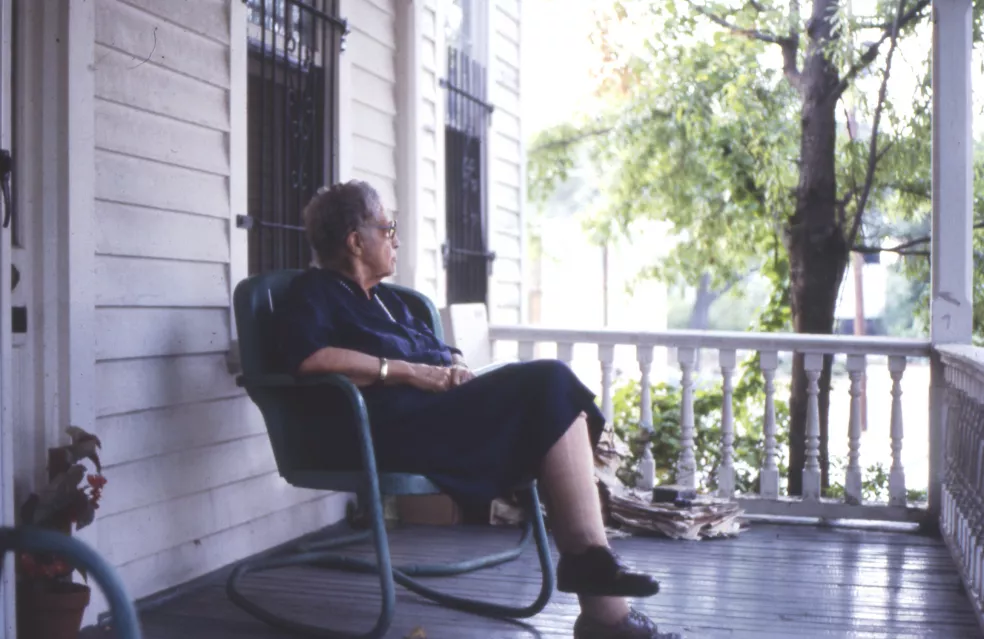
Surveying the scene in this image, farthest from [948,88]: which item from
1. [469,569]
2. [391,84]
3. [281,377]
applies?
[281,377]

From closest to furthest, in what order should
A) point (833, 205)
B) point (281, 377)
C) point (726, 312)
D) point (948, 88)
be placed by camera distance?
point (281, 377), point (948, 88), point (833, 205), point (726, 312)

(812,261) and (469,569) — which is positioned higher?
(812,261)

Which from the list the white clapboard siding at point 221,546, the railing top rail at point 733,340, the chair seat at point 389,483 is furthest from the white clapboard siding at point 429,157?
the chair seat at point 389,483

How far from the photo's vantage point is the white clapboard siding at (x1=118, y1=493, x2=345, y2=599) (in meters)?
2.90

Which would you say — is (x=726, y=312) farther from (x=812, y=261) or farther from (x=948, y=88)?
(x=948, y=88)

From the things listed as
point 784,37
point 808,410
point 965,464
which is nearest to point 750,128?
point 784,37

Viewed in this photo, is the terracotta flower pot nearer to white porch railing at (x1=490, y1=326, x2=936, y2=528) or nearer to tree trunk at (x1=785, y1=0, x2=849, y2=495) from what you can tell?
white porch railing at (x1=490, y1=326, x2=936, y2=528)

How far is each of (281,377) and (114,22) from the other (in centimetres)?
100

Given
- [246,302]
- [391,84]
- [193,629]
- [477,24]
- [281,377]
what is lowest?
[193,629]

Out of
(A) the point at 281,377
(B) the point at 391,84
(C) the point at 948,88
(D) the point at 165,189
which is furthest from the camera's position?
(B) the point at 391,84

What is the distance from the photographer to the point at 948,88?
13.5 feet

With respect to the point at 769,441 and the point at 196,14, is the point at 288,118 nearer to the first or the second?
the point at 196,14

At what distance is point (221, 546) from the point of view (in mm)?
3275

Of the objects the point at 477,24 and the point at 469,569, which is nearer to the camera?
the point at 469,569
